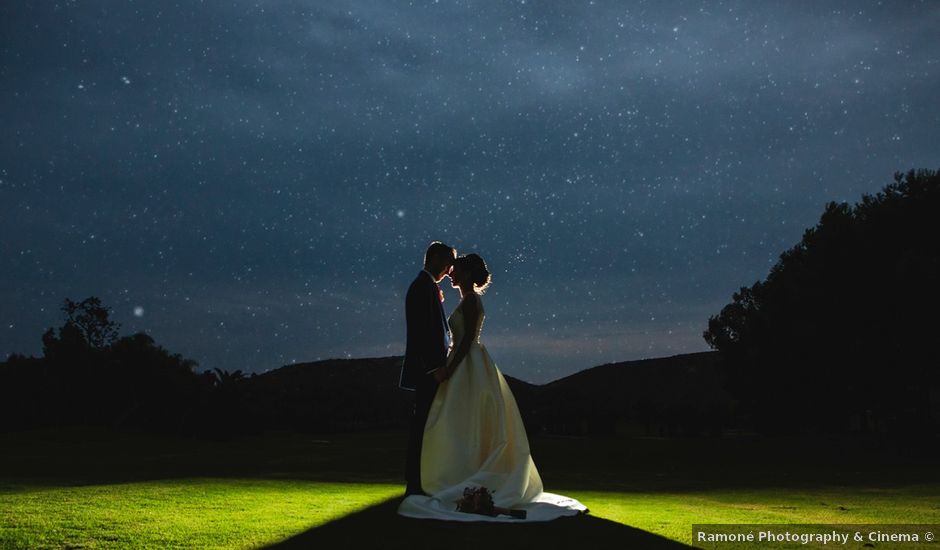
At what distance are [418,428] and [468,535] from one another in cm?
262

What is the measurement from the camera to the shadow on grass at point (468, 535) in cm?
623

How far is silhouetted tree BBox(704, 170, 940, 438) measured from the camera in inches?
1163

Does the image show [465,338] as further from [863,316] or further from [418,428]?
[863,316]

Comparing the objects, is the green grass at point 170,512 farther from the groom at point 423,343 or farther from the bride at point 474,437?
the groom at point 423,343

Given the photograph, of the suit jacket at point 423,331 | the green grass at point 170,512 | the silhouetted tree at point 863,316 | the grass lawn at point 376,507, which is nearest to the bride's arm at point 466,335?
the suit jacket at point 423,331

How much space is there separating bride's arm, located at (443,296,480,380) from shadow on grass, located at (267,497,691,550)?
223 cm

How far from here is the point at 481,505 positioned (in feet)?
26.1

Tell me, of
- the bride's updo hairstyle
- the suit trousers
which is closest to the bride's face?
the bride's updo hairstyle

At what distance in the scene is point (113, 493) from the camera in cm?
967

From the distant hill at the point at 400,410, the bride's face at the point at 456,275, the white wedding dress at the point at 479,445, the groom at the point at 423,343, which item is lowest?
the distant hill at the point at 400,410

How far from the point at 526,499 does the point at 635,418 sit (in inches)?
1697

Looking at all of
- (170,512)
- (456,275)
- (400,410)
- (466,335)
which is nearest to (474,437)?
(466,335)

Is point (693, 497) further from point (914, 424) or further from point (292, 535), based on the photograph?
point (914, 424)

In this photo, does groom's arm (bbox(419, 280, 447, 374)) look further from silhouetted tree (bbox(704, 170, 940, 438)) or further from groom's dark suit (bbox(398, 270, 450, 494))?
silhouetted tree (bbox(704, 170, 940, 438))
